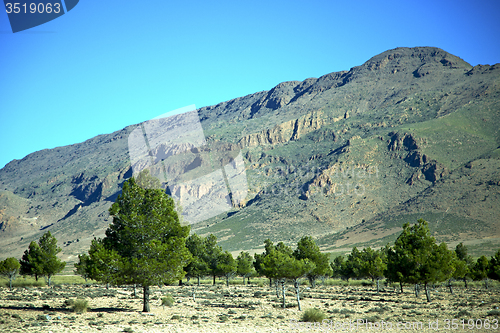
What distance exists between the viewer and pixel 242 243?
13325 centimetres

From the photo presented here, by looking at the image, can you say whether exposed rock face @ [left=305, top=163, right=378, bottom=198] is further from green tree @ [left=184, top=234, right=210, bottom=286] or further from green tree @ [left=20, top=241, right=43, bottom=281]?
green tree @ [left=20, top=241, right=43, bottom=281]

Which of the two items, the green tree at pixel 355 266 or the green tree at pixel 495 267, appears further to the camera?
the green tree at pixel 355 266

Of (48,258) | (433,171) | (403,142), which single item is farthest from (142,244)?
(403,142)

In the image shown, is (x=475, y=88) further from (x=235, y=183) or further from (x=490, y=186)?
(x=235, y=183)

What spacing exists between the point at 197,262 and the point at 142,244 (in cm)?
3255

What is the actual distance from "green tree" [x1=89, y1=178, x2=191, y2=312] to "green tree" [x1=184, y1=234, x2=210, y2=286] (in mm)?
29060

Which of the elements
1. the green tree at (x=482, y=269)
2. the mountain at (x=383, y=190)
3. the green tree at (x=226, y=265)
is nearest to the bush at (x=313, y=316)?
the green tree at (x=226, y=265)

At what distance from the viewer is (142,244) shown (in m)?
23.3

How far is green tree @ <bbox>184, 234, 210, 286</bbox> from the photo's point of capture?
54.5 m

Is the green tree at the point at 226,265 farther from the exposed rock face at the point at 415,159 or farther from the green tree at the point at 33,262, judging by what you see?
the exposed rock face at the point at 415,159

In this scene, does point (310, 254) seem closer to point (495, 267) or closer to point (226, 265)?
point (226, 265)

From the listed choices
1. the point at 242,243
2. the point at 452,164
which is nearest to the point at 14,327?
the point at 242,243

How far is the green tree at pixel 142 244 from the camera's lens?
2208cm

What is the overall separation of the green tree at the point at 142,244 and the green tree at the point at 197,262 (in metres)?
29.1
